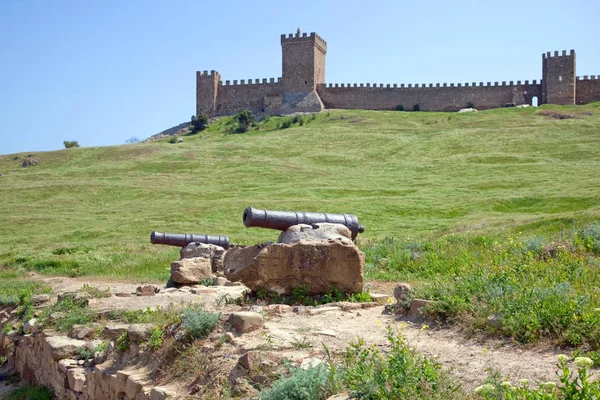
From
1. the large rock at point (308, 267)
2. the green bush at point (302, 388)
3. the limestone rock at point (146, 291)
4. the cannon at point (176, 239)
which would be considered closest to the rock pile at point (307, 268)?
the large rock at point (308, 267)

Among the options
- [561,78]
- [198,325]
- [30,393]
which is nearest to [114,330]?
[198,325]

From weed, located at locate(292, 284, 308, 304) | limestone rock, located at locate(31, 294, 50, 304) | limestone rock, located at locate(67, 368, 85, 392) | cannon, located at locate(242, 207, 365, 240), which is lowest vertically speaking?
limestone rock, located at locate(67, 368, 85, 392)

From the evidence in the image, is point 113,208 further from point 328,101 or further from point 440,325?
point 328,101

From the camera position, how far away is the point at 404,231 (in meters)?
24.1

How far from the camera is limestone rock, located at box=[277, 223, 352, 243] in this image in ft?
31.1

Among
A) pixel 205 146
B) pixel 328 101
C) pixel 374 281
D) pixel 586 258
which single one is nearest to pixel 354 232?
pixel 374 281

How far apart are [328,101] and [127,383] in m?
74.6

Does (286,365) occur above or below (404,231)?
above

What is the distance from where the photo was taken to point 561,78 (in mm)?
72000

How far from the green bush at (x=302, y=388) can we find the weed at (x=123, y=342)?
10.8 feet

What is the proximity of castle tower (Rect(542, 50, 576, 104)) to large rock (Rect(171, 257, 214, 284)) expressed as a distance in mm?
67702

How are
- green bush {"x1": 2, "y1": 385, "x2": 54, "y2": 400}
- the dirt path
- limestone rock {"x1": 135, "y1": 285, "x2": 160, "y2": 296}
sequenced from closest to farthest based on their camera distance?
1. the dirt path
2. green bush {"x1": 2, "y1": 385, "x2": 54, "y2": 400}
3. limestone rock {"x1": 135, "y1": 285, "x2": 160, "y2": 296}

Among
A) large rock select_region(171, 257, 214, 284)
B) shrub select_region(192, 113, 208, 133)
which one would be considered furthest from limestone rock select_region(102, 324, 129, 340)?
shrub select_region(192, 113, 208, 133)

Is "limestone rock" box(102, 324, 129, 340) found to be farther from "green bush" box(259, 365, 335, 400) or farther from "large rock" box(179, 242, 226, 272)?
"large rock" box(179, 242, 226, 272)
